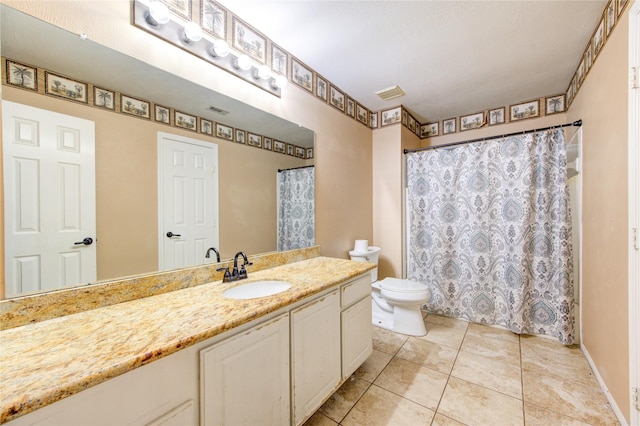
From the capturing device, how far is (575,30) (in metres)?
1.70

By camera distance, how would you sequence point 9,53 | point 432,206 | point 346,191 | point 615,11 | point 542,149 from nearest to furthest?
point 9,53, point 615,11, point 542,149, point 346,191, point 432,206

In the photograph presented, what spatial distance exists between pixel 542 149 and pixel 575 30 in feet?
2.92

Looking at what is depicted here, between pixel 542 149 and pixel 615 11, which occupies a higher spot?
pixel 615 11

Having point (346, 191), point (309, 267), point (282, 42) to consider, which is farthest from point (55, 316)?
point (346, 191)

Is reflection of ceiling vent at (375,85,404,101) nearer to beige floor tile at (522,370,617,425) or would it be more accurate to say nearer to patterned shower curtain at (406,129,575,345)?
patterned shower curtain at (406,129,575,345)

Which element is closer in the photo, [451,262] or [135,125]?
[135,125]

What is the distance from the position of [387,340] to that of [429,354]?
1.15 ft

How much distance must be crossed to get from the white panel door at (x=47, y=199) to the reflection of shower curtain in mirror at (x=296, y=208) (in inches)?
42.1

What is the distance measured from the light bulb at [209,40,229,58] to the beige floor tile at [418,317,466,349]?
2621 millimetres

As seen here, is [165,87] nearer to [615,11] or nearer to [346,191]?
[346,191]

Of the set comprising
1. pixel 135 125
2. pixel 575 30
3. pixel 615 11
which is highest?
pixel 575 30

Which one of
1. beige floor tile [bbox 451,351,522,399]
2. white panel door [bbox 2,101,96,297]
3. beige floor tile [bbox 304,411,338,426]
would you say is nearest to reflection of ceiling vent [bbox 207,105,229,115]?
white panel door [bbox 2,101,96,297]

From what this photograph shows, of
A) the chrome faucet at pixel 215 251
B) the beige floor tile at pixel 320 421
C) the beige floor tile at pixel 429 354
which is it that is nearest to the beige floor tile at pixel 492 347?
the beige floor tile at pixel 429 354

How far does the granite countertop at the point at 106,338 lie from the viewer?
57 centimetres
